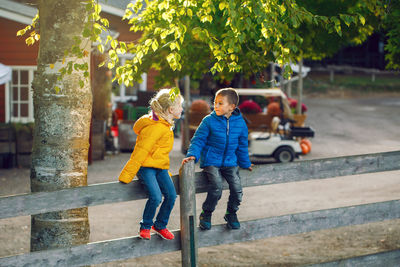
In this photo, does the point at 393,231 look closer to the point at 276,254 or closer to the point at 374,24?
the point at 276,254

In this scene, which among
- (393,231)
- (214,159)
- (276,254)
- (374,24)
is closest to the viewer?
(214,159)

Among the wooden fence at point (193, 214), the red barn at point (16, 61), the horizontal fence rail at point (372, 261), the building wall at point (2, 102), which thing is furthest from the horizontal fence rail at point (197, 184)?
the building wall at point (2, 102)

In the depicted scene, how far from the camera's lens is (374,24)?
32.1 ft

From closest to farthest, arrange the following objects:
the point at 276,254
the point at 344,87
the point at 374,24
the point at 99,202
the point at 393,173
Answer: the point at 99,202
the point at 276,254
the point at 374,24
the point at 393,173
the point at 344,87

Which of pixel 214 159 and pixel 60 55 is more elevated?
pixel 60 55

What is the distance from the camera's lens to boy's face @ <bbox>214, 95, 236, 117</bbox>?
5.23 m

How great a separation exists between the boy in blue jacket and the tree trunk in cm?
103

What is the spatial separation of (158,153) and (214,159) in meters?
0.49

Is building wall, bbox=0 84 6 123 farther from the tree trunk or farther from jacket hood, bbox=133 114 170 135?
jacket hood, bbox=133 114 170 135

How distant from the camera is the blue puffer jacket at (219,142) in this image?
521 centimetres

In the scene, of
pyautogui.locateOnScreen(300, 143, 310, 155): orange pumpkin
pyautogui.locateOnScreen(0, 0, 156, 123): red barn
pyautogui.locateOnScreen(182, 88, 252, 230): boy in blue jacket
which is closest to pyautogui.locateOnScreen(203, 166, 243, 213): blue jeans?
pyautogui.locateOnScreen(182, 88, 252, 230): boy in blue jacket

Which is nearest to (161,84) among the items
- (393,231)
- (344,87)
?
(393,231)

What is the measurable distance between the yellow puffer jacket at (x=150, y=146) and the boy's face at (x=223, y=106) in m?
0.44

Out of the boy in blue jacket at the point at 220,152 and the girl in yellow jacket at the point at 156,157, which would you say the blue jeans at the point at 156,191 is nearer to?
the girl in yellow jacket at the point at 156,157
